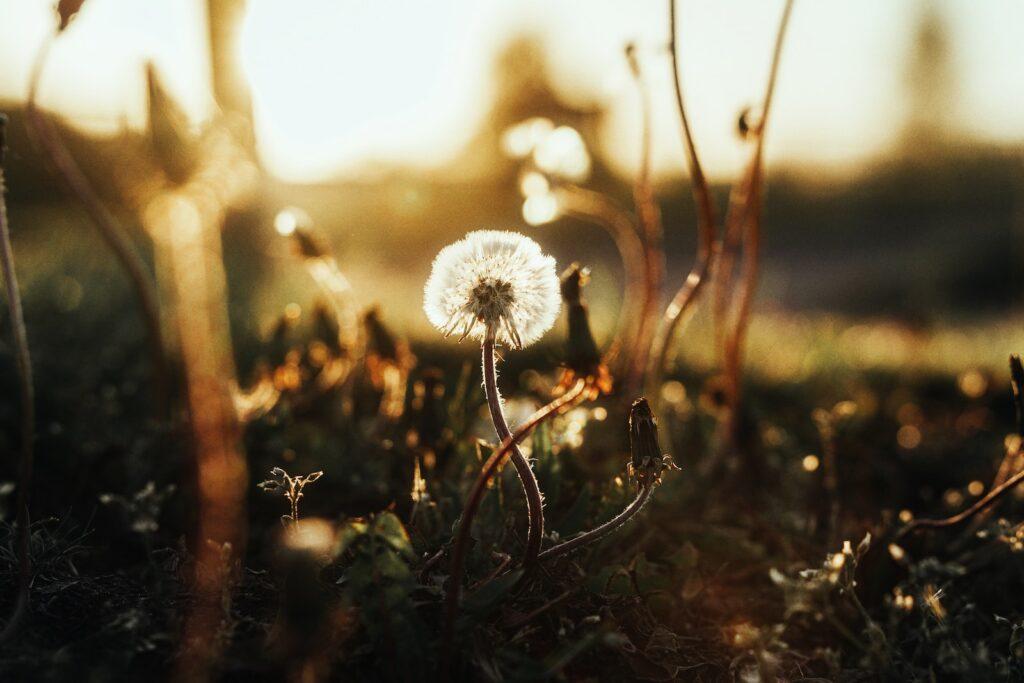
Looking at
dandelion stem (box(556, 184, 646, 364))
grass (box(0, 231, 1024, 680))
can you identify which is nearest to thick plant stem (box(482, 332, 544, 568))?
grass (box(0, 231, 1024, 680))

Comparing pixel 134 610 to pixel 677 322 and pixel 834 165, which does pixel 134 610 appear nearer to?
pixel 677 322

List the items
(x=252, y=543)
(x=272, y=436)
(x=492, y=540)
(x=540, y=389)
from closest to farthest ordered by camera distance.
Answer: (x=492, y=540) → (x=252, y=543) → (x=272, y=436) → (x=540, y=389)

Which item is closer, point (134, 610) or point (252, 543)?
point (134, 610)

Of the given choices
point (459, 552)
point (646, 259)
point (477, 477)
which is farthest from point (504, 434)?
point (646, 259)

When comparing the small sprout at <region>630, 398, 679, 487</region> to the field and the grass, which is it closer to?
the field

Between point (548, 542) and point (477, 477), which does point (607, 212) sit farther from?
point (548, 542)

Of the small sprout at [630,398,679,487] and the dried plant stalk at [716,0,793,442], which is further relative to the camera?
the dried plant stalk at [716,0,793,442]

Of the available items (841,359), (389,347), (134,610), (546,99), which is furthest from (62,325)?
(546,99)
